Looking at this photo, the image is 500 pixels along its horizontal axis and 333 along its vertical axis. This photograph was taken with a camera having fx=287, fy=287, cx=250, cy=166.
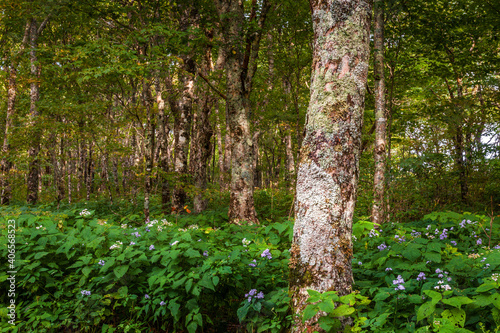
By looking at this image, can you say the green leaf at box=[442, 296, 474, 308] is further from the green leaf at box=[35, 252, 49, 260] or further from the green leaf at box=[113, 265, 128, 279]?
the green leaf at box=[35, 252, 49, 260]

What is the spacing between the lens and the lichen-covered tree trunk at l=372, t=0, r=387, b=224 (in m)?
7.68

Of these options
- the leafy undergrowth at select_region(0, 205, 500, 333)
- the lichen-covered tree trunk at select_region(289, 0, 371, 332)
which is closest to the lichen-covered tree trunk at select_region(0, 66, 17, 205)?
the leafy undergrowth at select_region(0, 205, 500, 333)

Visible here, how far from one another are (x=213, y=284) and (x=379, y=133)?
675 cm

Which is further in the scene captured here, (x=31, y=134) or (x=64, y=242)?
(x=31, y=134)

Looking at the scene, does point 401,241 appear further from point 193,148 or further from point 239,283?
point 193,148

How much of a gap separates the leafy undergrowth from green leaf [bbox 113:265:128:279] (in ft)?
0.04

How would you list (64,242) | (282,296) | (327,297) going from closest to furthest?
(327,297), (282,296), (64,242)

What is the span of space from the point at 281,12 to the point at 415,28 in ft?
15.4

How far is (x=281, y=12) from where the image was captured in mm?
10953

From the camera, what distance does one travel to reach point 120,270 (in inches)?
130

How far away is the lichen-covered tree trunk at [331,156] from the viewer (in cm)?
261

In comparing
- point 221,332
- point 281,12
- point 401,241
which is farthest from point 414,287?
point 281,12

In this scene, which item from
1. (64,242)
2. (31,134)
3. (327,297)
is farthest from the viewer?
(31,134)

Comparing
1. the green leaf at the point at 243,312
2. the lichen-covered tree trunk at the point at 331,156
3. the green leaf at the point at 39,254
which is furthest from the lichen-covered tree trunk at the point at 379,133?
the green leaf at the point at 39,254
